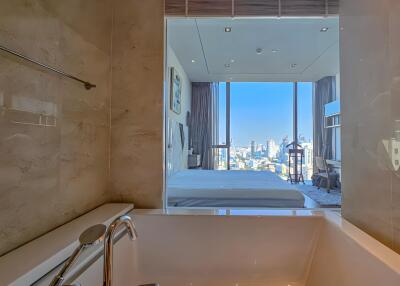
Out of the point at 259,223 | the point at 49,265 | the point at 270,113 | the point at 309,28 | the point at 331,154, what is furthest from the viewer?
the point at 270,113

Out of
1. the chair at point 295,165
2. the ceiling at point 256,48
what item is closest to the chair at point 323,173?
the chair at point 295,165

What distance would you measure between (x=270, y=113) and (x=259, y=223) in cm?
517

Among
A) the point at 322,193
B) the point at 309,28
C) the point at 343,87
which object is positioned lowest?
the point at 322,193

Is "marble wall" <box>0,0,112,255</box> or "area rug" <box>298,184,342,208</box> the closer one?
"marble wall" <box>0,0,112,255</box>

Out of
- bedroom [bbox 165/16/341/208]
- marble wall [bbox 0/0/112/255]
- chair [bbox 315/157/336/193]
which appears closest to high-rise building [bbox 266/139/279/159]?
bedroom [bbox 165/16/341/208]

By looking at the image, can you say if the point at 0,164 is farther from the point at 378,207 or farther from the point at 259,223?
the point at 378,207

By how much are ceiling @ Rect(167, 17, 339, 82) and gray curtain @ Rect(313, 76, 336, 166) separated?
29cm

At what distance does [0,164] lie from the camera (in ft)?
2.84

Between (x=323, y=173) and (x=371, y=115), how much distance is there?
425cm

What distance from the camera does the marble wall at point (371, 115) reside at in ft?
3.48

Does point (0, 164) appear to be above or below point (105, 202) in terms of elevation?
above

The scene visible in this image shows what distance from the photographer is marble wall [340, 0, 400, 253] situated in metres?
1.06

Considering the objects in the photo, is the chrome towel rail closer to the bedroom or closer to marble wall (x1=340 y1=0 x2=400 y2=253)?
marble wall (x1=340 y1=0 x2=400 y2=253)

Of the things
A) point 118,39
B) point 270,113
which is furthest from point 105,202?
point 270,113
